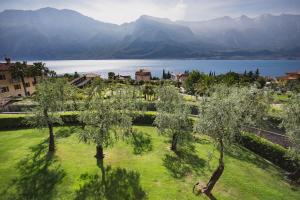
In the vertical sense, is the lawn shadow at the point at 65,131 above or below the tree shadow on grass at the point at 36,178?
above

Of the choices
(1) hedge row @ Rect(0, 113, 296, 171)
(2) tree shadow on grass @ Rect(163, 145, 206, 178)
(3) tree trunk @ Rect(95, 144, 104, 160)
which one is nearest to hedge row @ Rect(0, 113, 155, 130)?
(1) hedge row @ Rect(0, 113, 296, 171)

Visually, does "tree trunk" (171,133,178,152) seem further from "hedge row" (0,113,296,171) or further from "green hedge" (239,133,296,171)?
"green hedge" (239,133,296,171)

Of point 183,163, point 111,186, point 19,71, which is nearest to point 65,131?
point 111,186

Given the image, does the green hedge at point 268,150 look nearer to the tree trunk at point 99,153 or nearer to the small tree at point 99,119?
the small tree at point 99,119

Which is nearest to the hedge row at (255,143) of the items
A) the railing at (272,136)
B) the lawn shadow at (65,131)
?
the lawn shadow at (65,131)

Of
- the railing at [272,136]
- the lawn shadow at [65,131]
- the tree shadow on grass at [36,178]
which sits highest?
the lawn shadow at [65,131]

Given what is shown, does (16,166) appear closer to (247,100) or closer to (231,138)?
(231,138)
